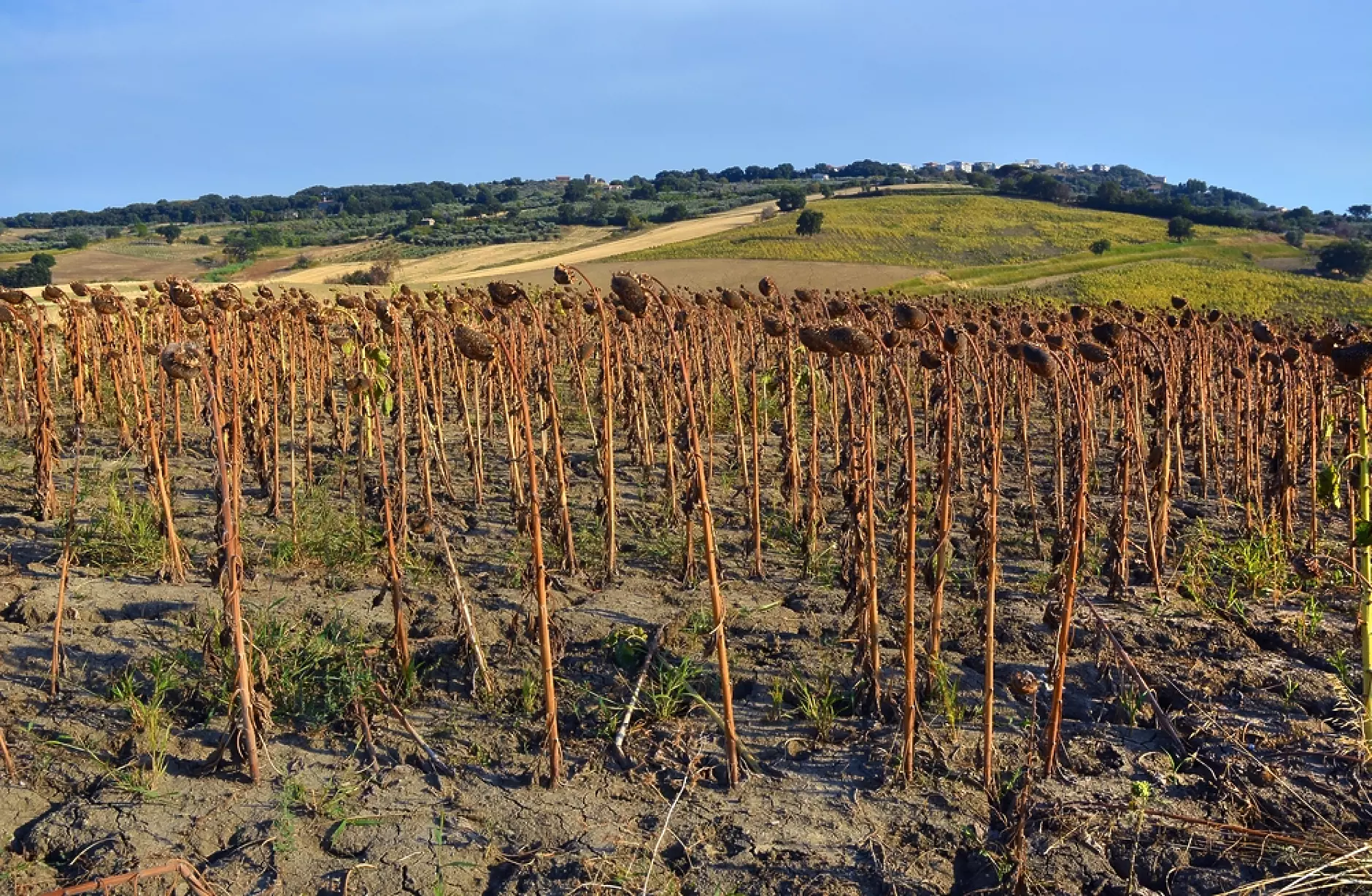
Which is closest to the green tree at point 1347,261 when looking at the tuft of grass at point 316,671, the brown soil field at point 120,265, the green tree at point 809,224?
the green tree at point 809,224

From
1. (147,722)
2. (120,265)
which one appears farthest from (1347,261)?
(120,265)

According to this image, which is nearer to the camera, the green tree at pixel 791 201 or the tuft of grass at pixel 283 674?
the tuft of grass at pixel 283 674

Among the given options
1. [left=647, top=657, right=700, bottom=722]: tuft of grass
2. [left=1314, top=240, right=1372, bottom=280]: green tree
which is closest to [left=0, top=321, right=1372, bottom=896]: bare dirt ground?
[left=647, top=657, right=700, bottom=722]: tuft of grass

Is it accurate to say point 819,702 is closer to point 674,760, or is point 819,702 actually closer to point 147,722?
point 674,760

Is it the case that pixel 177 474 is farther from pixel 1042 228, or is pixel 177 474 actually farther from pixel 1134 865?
pixel 1042 228

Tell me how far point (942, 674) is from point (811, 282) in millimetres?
41626

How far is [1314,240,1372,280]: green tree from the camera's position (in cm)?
5284

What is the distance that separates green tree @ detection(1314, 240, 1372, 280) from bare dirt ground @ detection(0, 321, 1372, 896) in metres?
59.9

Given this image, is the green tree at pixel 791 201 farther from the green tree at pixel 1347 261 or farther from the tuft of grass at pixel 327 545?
the tuft of grass at pixel 327 545

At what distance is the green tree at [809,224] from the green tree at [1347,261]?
30.3 metres

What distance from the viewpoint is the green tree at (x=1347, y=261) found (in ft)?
173

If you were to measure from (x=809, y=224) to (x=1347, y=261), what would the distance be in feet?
104

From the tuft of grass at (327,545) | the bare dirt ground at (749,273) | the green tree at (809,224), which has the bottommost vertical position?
the tuft of grass at (327,545)

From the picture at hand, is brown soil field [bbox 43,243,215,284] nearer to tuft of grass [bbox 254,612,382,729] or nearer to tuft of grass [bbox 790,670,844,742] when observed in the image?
tuft of grass [bbox 254,612,382,729]
